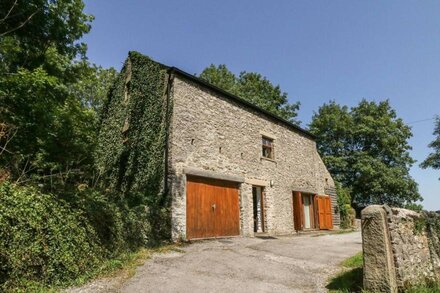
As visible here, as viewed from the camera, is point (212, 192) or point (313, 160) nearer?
point (212, 192)

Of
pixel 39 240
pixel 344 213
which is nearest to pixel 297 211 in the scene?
pixel 344 213

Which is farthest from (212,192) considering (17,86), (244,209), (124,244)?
(17,86)

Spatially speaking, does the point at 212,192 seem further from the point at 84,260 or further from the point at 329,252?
the point at 84,260

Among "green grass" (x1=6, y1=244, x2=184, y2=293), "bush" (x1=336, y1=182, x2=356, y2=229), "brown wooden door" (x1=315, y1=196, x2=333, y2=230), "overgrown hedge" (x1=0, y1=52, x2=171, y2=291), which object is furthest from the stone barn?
"bush" (x1=336, y1=182, x2=356, y2=229)

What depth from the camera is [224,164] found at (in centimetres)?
1299

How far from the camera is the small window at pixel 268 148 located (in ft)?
52.1

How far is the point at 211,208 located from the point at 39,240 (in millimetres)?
6728

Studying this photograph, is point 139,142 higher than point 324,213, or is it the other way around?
point 139,142

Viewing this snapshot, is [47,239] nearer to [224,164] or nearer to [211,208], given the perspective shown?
[211,208]

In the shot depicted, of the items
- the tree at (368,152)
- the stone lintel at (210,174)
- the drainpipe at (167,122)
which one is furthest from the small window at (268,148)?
the tree at (368,152)

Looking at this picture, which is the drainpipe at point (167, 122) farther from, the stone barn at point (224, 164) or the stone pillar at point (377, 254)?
the stone pillar at point (377, 254)

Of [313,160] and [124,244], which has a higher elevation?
[313,160]

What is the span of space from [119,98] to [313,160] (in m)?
12.0

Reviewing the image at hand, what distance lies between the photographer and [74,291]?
5957mm
